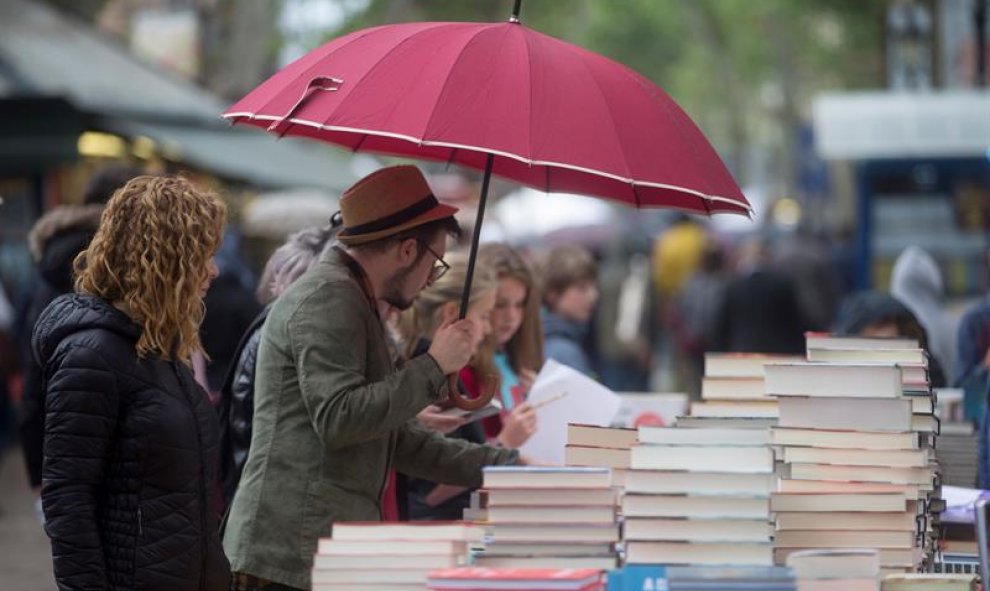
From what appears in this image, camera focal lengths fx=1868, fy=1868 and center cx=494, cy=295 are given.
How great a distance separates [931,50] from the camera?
3078cm

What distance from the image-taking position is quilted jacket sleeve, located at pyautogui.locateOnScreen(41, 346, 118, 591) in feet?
13.7

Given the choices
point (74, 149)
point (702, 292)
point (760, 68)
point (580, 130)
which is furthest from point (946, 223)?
point (760, 68)

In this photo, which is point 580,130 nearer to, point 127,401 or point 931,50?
point 127,401

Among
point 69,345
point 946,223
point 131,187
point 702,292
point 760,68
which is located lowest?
point 69,345

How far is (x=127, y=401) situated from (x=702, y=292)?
12.3 meters

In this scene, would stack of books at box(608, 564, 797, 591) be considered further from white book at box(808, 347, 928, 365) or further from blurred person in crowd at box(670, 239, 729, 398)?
blurred person in crowd at box(670, 239, 729, 398)

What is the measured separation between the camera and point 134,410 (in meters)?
4.30

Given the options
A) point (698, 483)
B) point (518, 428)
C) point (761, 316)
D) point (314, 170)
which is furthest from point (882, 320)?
point (314, 170)

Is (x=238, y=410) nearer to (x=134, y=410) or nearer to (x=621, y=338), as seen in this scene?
(x=134, y=410)

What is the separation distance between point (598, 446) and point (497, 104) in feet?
3.34

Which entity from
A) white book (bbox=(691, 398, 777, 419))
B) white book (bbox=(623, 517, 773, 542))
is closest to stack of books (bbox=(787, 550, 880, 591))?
white book (bbox=(623, 517, 773, 542))

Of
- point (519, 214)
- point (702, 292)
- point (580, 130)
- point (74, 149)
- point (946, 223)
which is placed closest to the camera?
point (580, 130)

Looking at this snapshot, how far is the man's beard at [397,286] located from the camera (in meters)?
4.80

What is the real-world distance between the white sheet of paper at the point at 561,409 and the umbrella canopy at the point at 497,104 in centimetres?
128
